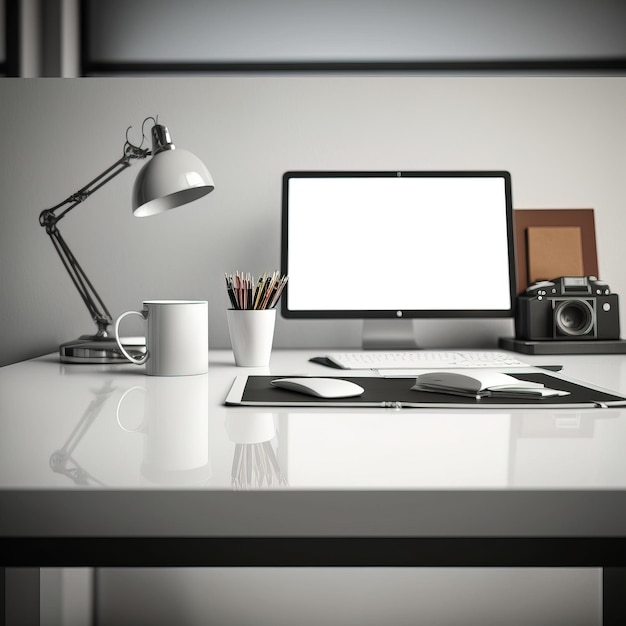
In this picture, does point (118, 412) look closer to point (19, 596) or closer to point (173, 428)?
point (173, 428)

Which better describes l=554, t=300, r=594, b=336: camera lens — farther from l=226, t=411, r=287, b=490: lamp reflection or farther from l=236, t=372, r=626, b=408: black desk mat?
l=226, t=411, r=287, b=490: lamp reflection

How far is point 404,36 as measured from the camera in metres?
→ 1.96

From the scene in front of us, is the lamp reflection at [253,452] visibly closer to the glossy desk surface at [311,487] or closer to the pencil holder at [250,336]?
the glossy desk surface at [311,487]

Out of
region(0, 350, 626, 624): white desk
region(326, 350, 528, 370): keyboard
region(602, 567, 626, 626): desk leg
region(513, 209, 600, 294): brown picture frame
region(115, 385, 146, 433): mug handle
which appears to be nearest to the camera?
region(0, 350, 626, 624): white desk

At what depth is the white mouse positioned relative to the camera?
30.7 inches

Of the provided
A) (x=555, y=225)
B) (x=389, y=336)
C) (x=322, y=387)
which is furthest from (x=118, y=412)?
(x=555, y=225)

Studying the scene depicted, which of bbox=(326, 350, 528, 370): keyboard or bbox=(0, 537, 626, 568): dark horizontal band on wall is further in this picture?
bbox=(326, 350, 528, 370): keyboard

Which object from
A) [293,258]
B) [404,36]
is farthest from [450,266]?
[404,36]

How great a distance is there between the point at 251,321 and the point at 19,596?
55 cm

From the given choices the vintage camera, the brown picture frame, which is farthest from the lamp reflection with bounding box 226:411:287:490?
the brown picture frame

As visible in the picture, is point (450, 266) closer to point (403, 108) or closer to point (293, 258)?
point (293, 258)

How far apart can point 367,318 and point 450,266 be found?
22cm

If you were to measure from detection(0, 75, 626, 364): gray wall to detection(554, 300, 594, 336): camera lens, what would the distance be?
0.67 ft

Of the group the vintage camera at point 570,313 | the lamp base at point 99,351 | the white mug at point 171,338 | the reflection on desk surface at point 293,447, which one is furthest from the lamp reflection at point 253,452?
the vintage camera at point 570,313
